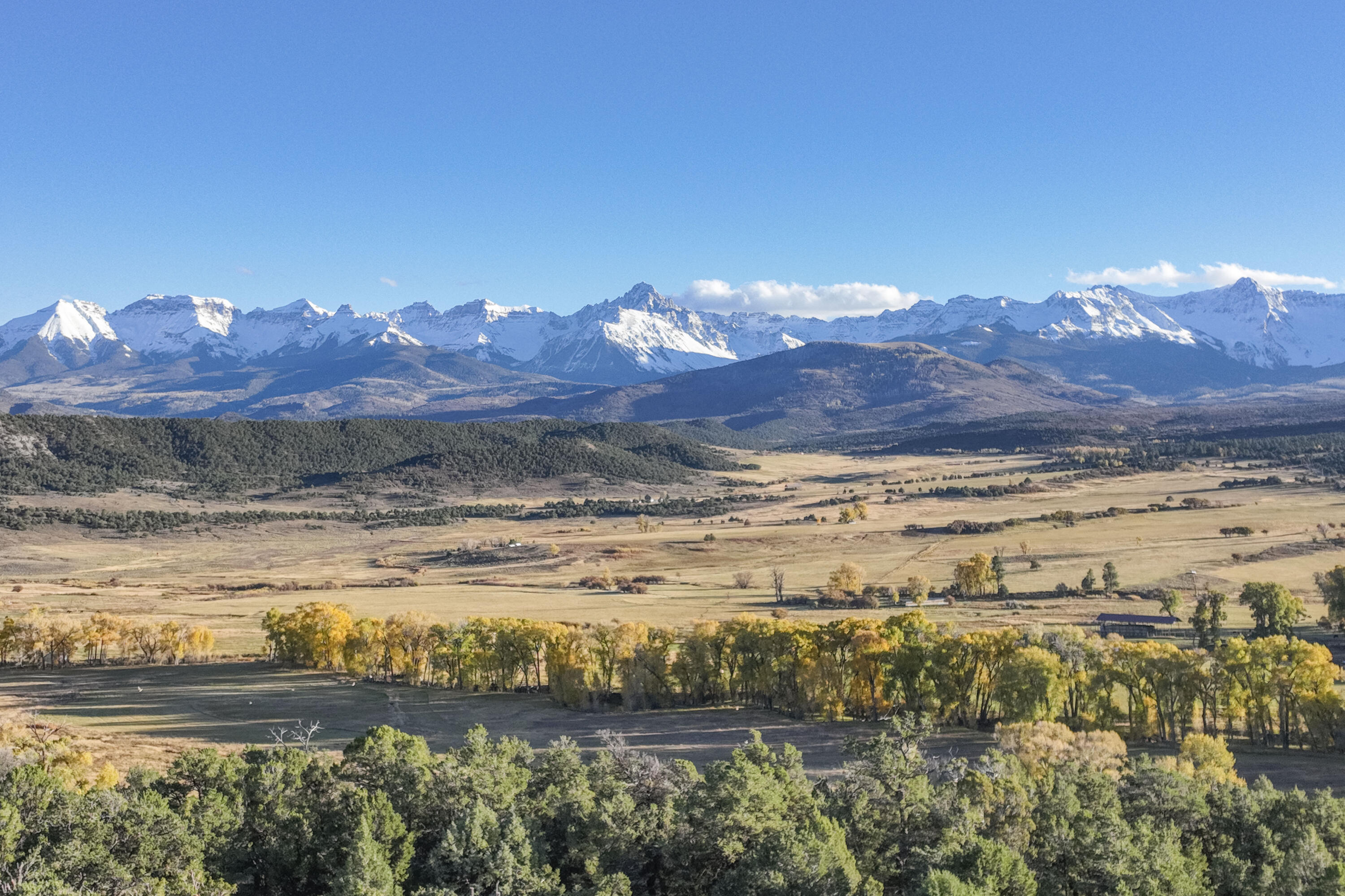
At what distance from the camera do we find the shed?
89062 millimetres

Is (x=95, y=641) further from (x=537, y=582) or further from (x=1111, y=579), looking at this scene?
(x=1111, y=579)

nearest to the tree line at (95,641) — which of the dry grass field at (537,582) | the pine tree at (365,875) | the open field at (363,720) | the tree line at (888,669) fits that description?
the dry grass field at (537,582)

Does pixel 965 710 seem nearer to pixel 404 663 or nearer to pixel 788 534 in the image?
pixel 404 663

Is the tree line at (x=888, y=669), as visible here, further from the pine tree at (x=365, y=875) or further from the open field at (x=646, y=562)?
the pine tree at (x=365, y=875)

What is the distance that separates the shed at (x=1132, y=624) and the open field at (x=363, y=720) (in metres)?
32.3

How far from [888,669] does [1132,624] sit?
42.9 m

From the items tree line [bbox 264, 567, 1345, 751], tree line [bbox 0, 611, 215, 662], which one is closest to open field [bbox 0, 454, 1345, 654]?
tree line [bbox 0, 611, 215, 662]

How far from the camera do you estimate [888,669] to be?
63.2 metres

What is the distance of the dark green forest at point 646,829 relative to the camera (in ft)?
105

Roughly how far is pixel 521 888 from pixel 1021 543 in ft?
412

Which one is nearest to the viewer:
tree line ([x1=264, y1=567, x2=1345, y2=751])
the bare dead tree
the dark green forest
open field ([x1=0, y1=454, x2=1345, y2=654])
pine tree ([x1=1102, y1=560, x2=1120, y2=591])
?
the dark green forest

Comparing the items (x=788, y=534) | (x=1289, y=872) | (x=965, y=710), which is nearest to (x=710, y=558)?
(x=788, y=534)

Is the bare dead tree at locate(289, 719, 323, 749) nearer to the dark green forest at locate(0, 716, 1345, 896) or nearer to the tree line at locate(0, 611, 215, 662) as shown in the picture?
the dark green forest at locate(0, 716, 1345, 896)

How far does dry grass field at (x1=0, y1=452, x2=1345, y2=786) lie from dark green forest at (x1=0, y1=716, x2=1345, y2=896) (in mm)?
17934
